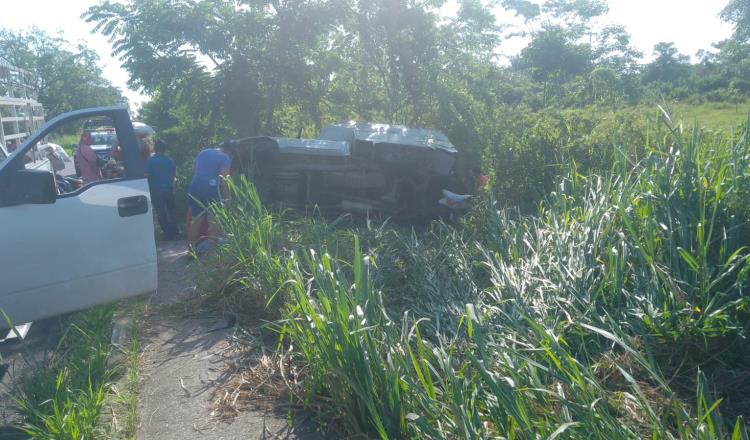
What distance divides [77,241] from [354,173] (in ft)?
16.9

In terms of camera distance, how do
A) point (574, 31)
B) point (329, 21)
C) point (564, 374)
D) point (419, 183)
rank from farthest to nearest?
point (574, 31), point (329, 21), point (419, 183), point (564, 374)

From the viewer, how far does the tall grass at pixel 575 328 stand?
3.06m

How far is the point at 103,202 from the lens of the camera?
17.6ft

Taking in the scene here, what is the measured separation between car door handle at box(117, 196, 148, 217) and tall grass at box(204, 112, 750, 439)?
1.17 metres

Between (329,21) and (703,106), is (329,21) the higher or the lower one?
the higher one

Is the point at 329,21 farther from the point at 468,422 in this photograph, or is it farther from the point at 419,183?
the point at 468,422

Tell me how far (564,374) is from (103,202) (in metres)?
3.76

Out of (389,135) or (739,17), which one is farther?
(739,17)

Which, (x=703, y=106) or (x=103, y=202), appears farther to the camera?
(x=703, y=106)

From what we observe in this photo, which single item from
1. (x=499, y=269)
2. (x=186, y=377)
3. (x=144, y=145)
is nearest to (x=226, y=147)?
(x=144, y=145)

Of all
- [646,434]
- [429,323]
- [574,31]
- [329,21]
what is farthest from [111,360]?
[574,31]

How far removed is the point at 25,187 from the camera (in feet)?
16.3

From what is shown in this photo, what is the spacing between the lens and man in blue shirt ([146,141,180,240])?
9.56 meters

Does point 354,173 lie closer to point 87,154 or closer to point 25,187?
point 87,154
